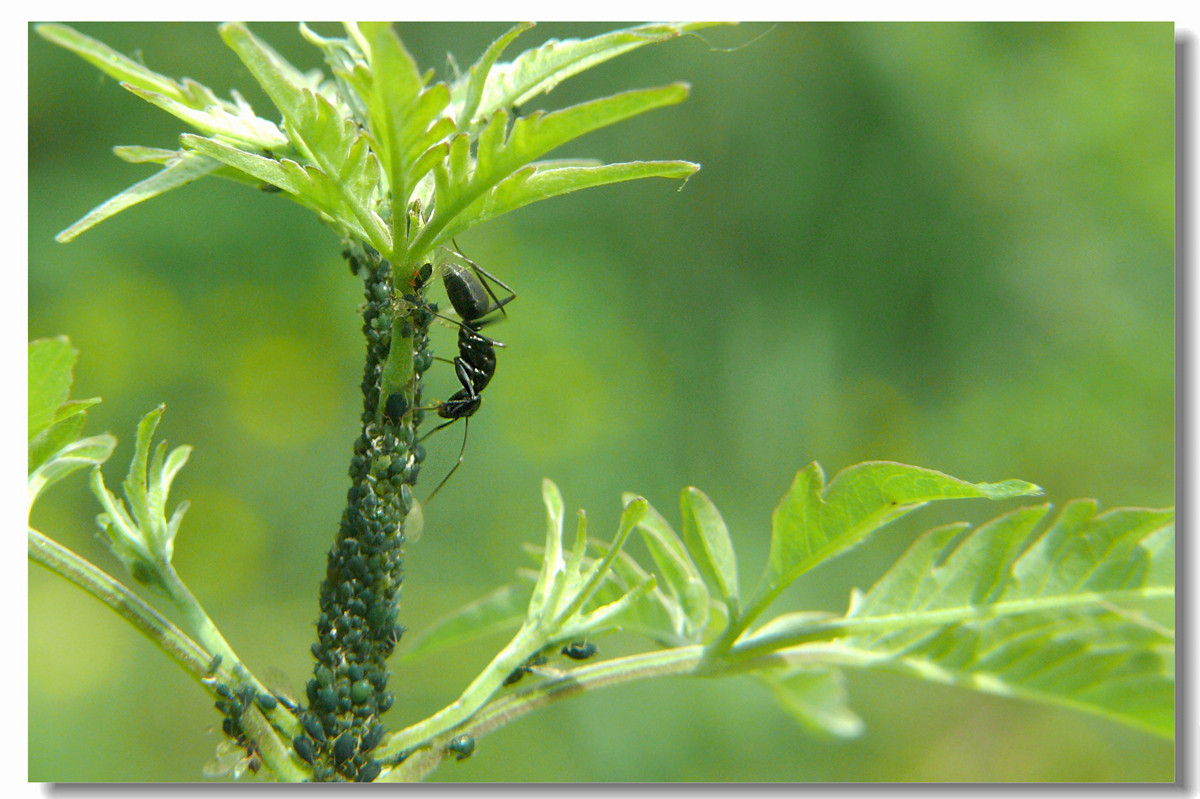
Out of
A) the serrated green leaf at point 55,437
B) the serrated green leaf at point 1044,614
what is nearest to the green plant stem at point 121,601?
the serrated green leaf at point 55,437

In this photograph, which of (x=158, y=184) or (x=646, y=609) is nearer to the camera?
(x=158, y=184)

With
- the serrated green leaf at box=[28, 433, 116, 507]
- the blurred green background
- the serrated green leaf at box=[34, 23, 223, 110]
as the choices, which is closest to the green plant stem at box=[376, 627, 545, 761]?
the serrated green leaf at box=[28, 433, 116, 507]

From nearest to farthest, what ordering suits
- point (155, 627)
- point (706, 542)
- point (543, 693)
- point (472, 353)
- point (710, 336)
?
point (155, 627), point (543, 693), point (706, 542), point (472, 353), point (710, 336)

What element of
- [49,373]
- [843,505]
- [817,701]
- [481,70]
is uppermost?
[481,70]

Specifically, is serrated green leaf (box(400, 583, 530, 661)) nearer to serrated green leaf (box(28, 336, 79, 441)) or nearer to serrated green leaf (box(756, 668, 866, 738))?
serrated green leaf (box(756, 668, 866, 738))

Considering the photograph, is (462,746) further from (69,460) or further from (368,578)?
(69,460)

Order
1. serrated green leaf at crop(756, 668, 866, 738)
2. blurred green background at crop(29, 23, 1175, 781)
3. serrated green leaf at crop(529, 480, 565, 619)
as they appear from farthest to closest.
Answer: blurred green background at crop(29, 23, 1175, 781)
serrated green leaf at crop(756, 668, 866, 738)
serrated green leaf at crop(529, 480, 565, 619)

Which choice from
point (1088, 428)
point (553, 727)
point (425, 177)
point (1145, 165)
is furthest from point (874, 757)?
point (425, 177)

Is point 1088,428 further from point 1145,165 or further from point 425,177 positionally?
point 425,177

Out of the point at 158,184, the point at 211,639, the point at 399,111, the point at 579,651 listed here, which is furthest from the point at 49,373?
the point at 579,651
